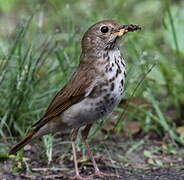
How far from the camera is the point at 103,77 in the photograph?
425 centimetres

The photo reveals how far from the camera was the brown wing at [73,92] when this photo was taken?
170 inches

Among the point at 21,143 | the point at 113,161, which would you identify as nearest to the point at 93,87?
the point at 21,143

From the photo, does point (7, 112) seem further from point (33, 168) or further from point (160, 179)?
point (160, 179)

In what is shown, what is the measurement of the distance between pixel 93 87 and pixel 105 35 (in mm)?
456

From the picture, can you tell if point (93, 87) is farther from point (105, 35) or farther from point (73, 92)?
point (105, 35)

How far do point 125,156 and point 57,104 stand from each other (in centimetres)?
107

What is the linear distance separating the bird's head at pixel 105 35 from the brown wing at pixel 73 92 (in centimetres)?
17

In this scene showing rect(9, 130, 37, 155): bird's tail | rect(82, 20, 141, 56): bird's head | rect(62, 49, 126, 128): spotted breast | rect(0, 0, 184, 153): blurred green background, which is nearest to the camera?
rect(62, 49, 126, 128): spotted breast

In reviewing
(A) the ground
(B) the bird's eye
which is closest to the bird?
(B) the bird's eye

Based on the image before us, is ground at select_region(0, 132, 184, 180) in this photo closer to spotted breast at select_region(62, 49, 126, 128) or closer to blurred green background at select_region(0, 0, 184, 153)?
blurred green background at select_region(0, 0, 184, 153)

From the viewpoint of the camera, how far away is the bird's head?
4395 mm

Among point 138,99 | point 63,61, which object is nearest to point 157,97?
point 138,99

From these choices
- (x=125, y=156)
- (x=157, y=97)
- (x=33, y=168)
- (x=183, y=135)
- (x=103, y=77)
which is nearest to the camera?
(x=103, y=77)

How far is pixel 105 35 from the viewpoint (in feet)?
14.5
